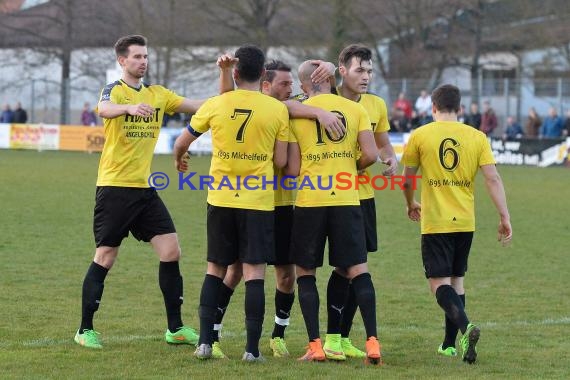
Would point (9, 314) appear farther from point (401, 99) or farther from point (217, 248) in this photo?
point (401, 99)

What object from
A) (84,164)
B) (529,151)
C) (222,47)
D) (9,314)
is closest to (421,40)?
(222,47)

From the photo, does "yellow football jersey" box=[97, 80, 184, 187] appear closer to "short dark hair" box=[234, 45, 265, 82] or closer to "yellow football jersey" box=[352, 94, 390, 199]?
"short dark hair" box=[234, 45, 265, 82]

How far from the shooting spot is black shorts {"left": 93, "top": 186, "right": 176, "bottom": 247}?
7605mm

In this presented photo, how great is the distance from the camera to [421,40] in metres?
42.7

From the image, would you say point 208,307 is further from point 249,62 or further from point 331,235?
point 249,62

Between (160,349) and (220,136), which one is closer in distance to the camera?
(220,136)

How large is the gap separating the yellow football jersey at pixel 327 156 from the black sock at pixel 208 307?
78 cm

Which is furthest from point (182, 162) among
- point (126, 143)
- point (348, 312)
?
point (348, 312)

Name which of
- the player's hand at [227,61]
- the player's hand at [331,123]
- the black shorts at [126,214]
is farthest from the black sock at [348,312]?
the player's hand at [227,61]

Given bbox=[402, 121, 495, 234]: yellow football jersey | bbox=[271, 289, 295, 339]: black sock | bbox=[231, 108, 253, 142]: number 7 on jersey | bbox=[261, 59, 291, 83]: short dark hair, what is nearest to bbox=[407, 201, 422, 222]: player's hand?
bbox=[402, 121, 495, 234]: yellow football jersey

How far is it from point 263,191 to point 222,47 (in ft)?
119

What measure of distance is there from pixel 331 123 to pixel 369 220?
2.90ft

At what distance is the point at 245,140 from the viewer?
6844 millimetres

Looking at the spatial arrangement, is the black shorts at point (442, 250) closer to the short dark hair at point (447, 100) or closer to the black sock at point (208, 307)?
the short dark hair at point (447, 100)
